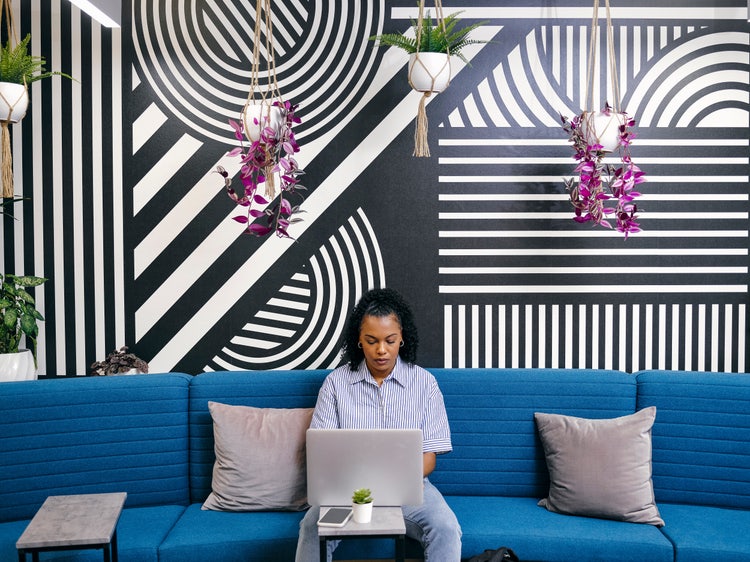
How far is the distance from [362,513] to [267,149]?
1.79 m

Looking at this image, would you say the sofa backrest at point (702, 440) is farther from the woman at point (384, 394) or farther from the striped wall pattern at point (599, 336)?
the woman at point (384, 394)

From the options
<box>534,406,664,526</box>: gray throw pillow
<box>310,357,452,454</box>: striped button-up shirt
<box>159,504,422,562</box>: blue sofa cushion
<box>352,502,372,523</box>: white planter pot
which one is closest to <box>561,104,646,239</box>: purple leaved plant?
<box>534,406,664,526</box>: gray throw pillow

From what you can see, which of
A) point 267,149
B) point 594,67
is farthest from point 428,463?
point 594,67

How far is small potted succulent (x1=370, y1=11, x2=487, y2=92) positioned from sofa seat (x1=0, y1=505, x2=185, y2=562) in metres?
2.27

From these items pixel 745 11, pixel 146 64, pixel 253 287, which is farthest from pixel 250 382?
pixel 745 11

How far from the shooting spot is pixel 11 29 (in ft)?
Answer: 12.9

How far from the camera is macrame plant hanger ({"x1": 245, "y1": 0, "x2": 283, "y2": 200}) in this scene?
3.57 metres

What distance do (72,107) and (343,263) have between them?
1.65 metres

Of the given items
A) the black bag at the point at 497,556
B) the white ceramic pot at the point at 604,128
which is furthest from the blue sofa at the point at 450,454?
the white ceramic pot at the point at 604,128

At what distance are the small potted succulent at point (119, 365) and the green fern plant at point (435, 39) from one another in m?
2.02

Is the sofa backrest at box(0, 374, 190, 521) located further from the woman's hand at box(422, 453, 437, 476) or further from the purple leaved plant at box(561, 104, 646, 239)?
the purple leaved plant at box(561, 104, 646, 239)

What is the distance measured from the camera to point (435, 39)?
3607 millimetres

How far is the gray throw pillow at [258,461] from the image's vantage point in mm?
3281

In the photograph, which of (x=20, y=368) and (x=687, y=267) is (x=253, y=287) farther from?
(x=687, y=267)
